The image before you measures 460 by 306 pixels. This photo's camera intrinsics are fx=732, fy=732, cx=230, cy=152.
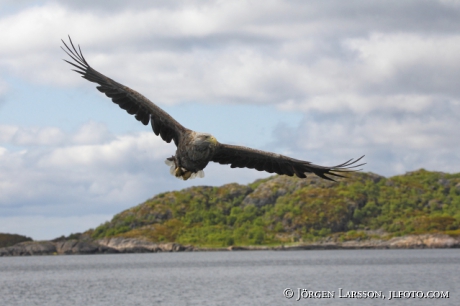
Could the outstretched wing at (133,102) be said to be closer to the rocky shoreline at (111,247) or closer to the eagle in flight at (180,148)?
the eagle in flight at (180,148)

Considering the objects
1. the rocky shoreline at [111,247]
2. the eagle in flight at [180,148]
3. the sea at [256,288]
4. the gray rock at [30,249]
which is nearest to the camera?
the eagle in flight at [180,148]

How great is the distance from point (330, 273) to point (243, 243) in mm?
102561

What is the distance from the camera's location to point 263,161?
20.7 m

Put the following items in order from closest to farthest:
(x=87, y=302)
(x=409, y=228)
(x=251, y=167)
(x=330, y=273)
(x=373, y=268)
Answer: (x=251, y=167) → (x=87, y=302) → (x=330, y=273) → (x=373, y=268) → (x=409, y=228)

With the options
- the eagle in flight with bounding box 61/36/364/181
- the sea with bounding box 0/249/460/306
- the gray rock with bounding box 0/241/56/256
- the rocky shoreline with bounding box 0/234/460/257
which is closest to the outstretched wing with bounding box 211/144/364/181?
the eagle in flight with bounding box 61/36/364/181

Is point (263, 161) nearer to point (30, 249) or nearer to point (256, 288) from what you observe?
point (256, 288)

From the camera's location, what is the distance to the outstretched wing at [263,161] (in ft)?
66.2

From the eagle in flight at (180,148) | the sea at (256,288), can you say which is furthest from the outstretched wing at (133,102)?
the sea at (256,288)

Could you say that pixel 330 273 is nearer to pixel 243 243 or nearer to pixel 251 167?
pixel 251 167

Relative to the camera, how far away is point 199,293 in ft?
230

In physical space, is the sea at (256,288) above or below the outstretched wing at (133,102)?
below

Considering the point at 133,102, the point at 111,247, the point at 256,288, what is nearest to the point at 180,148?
the point at 133,102

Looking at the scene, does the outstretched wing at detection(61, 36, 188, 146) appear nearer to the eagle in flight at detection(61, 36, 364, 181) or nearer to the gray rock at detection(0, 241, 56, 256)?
the eagle in flight at detection(61, 36, 364, 181)

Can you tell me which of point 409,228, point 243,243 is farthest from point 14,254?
point 409,228
